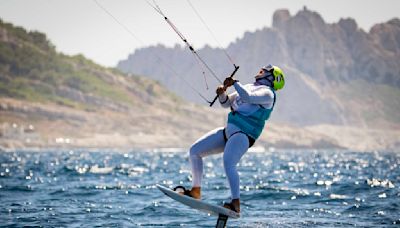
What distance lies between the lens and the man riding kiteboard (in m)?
11.3

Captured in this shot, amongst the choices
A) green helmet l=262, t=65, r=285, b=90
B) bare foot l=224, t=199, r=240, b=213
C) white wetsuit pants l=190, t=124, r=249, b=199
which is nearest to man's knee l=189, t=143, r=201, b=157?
white wetsuit pants l=190, t=124, r=249, b=199

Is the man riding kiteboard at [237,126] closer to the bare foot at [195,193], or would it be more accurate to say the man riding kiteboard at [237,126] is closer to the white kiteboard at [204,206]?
the bare foot at [195,193]

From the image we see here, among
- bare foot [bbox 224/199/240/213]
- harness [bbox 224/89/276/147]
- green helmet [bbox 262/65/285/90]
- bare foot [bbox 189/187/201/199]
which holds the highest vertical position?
green helmet [bbox 262/65/285/90]

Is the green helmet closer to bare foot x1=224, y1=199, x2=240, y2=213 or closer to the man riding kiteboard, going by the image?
the man riding kiteboard

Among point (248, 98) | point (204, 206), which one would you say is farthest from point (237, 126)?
point (204, 206)

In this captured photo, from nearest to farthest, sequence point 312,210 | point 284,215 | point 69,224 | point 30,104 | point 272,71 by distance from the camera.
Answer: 1. point 272,71
2. point 69,224
3. point 284,215
4. point 312,210
5. point 30,104

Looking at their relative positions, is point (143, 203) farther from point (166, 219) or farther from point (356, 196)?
point (356, 196)

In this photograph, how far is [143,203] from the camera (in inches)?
782

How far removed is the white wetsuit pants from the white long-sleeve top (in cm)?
40

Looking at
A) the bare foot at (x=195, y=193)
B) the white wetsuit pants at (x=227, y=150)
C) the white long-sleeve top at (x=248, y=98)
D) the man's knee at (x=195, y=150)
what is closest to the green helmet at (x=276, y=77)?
the white long-sleeve top at (x=248, y=98)

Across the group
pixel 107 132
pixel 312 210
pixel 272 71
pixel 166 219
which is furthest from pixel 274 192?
pixel 107 132

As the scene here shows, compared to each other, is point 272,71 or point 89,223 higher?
point 272,71

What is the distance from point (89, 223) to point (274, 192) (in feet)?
34.7

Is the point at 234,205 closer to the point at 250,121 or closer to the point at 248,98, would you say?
the point at 250,121
